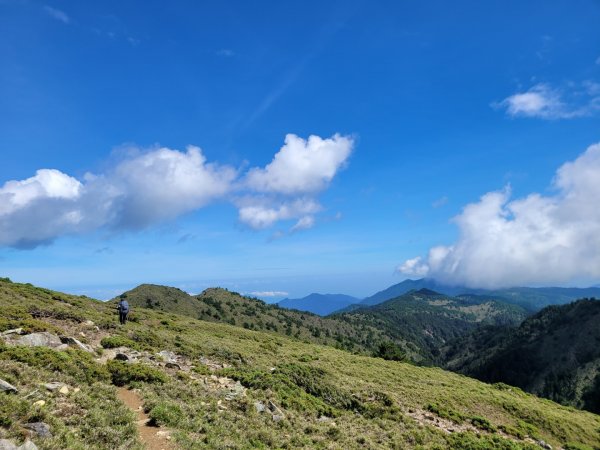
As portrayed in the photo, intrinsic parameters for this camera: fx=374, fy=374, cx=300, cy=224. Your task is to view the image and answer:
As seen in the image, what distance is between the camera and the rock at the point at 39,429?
1114 cm

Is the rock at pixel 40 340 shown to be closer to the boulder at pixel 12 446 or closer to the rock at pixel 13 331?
the rock at pixel 13 331

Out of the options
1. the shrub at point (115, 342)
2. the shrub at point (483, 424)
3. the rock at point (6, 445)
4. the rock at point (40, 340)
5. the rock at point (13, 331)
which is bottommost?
the shrub at point (483, 424)

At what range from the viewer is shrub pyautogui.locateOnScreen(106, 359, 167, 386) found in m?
19.0

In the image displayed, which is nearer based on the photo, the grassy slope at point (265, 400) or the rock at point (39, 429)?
the rock at point (39, 429)

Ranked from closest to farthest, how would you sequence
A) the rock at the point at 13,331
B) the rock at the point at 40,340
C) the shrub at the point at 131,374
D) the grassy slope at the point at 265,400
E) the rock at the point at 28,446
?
the rock at the point at 28,446
the grassy slope at the point at 265,400
the shrub at the point at 131,374
the rock at the point at 40,340
the rock at the point at 13,331

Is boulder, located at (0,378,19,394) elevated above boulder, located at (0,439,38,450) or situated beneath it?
elevated above

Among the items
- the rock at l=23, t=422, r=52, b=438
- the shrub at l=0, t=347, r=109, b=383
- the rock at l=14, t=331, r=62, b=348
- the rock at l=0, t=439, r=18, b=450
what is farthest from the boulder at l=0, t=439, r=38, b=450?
the rock at l=14, t=331, r=62, b=348

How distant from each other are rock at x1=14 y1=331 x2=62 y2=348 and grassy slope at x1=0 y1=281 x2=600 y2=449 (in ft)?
8.57

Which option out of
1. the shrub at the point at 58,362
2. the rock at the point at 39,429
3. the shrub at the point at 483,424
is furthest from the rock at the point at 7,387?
the shrub at the point at 483,424

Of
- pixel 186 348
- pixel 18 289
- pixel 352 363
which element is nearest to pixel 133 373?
pixel 186 348

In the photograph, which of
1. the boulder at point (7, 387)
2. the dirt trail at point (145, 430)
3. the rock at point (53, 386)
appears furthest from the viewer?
the rock at point (53, 386)

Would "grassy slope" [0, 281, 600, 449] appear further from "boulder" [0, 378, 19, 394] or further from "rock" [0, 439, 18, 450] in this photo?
"rock" [0, 439, 18, 450]

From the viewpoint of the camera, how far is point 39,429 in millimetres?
11273

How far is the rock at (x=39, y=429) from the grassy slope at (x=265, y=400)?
0.34m
